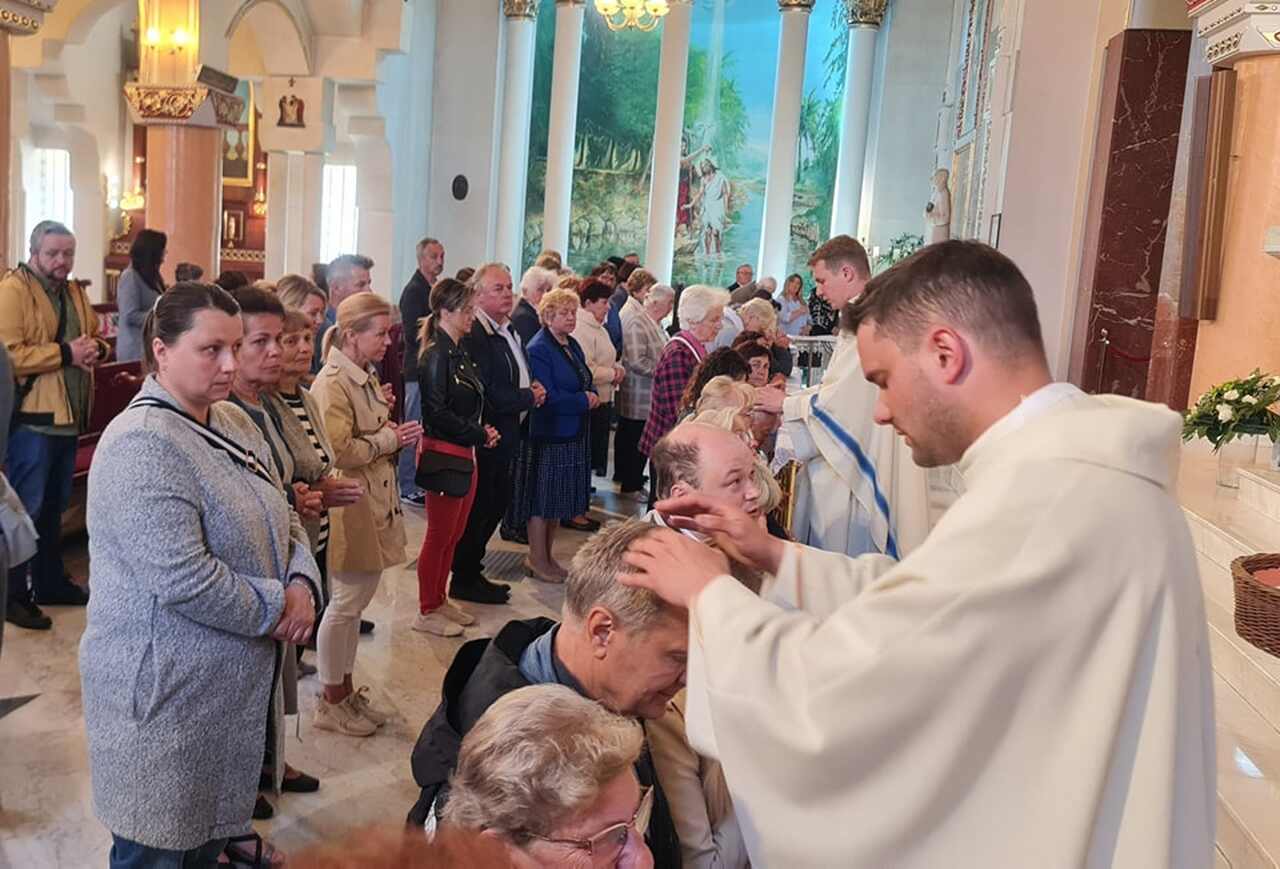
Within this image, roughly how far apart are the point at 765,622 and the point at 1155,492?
58 cm

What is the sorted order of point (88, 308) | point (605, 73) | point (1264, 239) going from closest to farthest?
point (88, 308), point (1264, 239), point (605, 73)

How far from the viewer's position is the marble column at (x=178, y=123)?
35.6 ft

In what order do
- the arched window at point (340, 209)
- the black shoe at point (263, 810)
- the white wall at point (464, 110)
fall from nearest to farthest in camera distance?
the black shoe at point (263, 810)
the arched window at point (340, 209)
the white wall at point (464, 110)

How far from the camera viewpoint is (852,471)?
4.30m

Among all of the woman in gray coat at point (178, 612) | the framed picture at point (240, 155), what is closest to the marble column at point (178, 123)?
the framed picture at point (240, 155)

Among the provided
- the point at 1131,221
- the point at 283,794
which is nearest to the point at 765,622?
the point at 283,794

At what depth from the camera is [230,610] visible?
2.87 metres

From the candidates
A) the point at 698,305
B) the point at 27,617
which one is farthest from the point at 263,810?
the point at 698,305

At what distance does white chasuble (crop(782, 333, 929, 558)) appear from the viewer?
14.1 ft

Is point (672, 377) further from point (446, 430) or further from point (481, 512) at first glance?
point (446, 430)

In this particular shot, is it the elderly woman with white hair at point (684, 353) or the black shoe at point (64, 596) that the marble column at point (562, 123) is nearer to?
the elderly woman with white hair at point (684, 353)

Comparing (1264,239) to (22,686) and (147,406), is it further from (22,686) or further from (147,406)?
(22,686)

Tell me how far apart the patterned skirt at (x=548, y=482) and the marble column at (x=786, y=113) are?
12.4m

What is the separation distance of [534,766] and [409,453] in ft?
24.7
